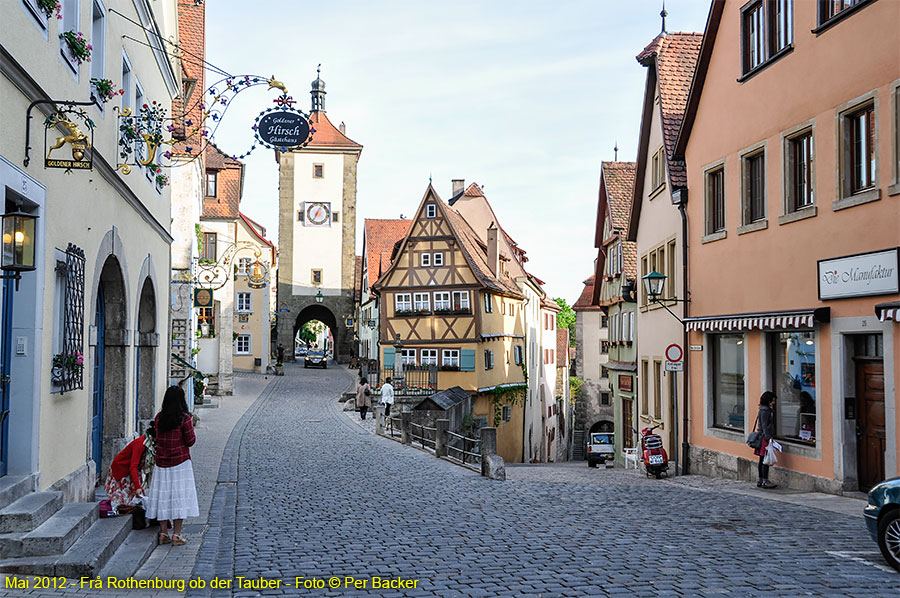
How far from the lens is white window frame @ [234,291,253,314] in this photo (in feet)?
189

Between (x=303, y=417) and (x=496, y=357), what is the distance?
13.3 metres

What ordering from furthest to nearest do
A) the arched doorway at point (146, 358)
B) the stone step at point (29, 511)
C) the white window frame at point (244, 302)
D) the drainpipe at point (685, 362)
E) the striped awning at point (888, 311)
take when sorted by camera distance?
the white window frame at point (244, 302) → the drainpipe at point (685, 362) → the arched doorway at point (146, 358) → the striped awning at point (888, 311) → the stone step at point (29, 511)

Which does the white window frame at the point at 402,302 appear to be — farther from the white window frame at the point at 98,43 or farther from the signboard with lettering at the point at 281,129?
the white window frame at the point at 98,43

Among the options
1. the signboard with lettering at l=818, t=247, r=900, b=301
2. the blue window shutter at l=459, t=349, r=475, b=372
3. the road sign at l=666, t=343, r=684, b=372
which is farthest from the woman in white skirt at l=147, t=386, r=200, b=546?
the blue window shutter at l=459, t=349, r=475, b=372

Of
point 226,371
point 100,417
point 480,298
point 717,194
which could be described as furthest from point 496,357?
point 100,417

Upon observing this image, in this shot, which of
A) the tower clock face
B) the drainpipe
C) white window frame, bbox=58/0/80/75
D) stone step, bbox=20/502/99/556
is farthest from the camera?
the tower clock face

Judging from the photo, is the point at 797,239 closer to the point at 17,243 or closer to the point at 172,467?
the point at 172,467

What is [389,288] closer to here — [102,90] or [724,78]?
[724,78]

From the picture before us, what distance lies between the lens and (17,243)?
716 centimetres

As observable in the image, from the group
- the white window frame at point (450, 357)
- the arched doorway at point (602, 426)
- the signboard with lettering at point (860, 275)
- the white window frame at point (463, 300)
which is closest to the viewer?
the signboard with lettering at point (860, 275)

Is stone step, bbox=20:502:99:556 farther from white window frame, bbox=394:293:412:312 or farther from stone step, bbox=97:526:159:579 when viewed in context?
white window frame, bbox=394:293:412:312

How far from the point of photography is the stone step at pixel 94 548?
683 cm

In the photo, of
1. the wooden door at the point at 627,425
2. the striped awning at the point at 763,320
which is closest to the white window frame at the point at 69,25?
the striped awning at the point at 763,320

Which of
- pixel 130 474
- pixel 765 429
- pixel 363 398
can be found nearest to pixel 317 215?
pixel 363 398
